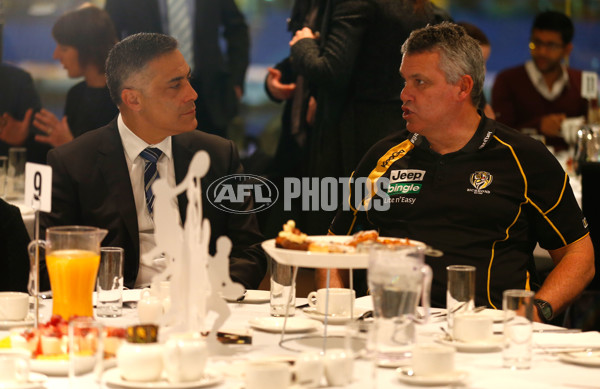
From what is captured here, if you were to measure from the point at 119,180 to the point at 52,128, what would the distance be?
1887 millimetres

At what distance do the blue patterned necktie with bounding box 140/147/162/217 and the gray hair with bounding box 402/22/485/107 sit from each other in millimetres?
890

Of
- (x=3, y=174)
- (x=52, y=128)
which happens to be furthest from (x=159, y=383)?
(x=52, y=128)

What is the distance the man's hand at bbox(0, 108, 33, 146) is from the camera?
5.06m

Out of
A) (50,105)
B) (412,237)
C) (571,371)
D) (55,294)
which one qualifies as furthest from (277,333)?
(50,105)

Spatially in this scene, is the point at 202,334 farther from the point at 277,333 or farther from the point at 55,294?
the point at 55,294

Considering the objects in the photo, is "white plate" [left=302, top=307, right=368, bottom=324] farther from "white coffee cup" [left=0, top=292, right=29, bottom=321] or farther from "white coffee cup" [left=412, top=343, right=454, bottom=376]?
"white coffee cup" [left=0, top=292, right=29, bottom=321]

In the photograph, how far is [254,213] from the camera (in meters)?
3.37

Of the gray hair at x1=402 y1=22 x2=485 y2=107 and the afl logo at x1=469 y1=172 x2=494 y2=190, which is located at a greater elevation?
the gray hair at x1=402 y1=22 x2=485 y2=107

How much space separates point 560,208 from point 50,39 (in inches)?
127

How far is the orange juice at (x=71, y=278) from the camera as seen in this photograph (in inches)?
Result: 82.6

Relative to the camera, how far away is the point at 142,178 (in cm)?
309

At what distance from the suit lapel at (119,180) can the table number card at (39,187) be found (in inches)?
36.6

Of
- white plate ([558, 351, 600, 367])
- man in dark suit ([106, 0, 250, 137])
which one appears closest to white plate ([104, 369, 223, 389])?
white plate ([558, 351, 600, 367])

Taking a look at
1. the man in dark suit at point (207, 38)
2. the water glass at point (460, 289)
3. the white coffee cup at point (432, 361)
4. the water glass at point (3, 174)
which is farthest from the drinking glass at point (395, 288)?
the water glass at point (3, 174)
